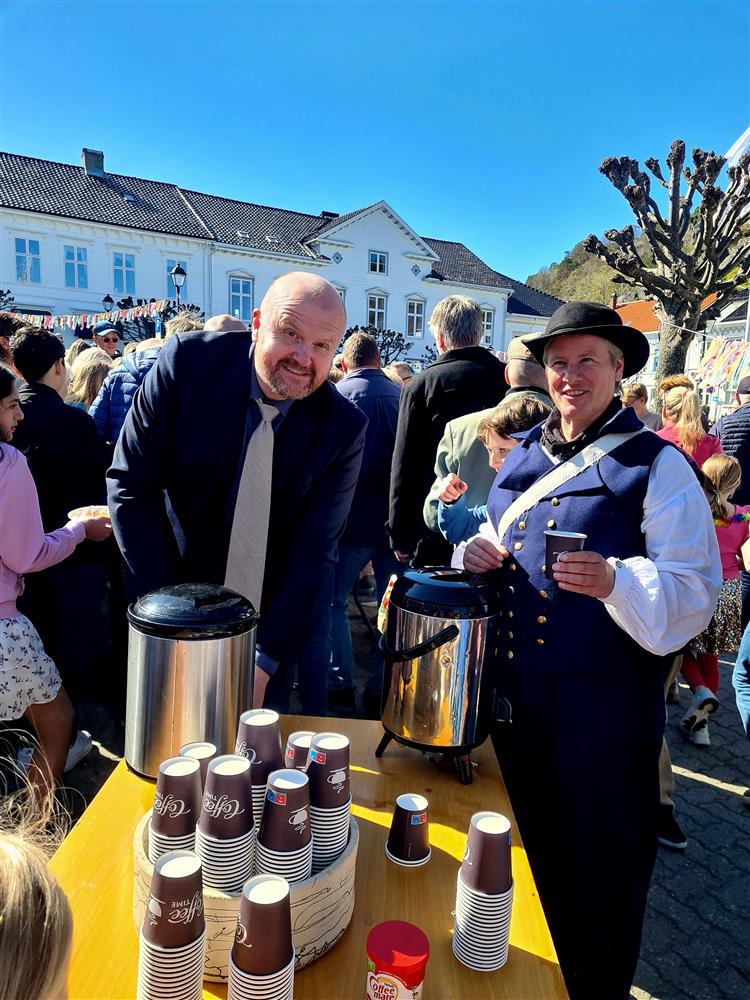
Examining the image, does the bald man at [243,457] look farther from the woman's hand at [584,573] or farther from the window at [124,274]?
the window at [124,274]

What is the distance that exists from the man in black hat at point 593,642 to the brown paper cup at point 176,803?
1.03m

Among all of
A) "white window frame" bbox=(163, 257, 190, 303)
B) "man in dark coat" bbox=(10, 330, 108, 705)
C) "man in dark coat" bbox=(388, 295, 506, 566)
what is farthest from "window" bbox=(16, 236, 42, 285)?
"man in dark coat" bbox=(388, 295, 506, 566)

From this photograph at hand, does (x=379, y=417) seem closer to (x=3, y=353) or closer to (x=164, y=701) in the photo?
(x=3, y=353)

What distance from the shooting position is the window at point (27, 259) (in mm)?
24505

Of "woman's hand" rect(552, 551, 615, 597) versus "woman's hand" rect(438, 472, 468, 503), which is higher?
"woman's hand" rect(438, 472, 468, 503)

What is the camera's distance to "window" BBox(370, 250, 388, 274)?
31641 mm

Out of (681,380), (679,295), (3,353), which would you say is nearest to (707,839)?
(681,380)

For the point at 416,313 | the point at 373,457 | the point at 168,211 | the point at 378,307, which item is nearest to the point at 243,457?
the point at 373,457

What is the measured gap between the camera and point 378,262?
31.8 metres

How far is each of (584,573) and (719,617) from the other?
104 inches

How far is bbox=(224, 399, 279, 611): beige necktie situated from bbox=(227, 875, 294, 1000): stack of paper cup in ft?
4.05

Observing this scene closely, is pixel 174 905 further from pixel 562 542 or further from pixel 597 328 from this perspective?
pixel 597 328

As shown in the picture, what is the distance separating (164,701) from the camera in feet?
4.45

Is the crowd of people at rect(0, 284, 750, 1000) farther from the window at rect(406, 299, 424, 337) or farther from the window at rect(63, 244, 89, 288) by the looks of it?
the window at rect(406, 299, 424, 337)
